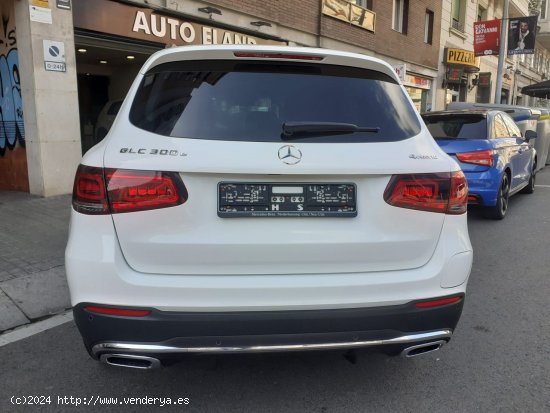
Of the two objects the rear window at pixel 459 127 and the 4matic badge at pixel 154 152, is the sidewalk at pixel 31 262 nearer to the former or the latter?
the 4matic badge at pixel 154 152

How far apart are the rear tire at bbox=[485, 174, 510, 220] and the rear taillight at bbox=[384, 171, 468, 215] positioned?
5.10 metres

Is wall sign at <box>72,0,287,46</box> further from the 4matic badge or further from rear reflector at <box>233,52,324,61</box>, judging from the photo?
the 4matic badge

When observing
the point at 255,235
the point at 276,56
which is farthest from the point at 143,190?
the point at 276,56

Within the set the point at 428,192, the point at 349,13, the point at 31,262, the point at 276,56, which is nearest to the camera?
Result: the point at 428,192

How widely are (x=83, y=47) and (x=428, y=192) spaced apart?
8.78 meters

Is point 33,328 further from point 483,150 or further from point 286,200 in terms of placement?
point 483,150

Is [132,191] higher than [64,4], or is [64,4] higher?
[64,4]

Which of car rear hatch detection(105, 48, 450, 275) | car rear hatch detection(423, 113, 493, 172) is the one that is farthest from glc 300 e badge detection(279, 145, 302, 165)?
car rear hatch detection(423, 113, 493, 172)

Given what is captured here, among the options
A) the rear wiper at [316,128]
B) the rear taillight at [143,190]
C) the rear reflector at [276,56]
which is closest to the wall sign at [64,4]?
the rear reflector at [276,56]

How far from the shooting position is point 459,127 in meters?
7.12

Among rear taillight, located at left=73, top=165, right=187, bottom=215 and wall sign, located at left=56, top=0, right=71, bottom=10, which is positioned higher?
wall sign, located at left=56, top=0, right=71, bottom=10

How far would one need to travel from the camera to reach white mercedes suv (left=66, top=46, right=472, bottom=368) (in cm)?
219

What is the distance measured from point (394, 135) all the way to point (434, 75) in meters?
21.3

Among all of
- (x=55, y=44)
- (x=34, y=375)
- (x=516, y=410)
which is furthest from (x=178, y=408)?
(x=55, y=44)
